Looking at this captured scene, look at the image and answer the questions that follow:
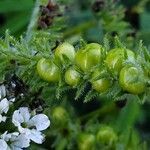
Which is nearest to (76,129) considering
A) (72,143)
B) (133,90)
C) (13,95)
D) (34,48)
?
(72,143)

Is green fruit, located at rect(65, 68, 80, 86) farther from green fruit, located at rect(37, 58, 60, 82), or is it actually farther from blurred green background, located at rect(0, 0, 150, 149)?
blurred green background, located at rect(0, 0, 150, 149)

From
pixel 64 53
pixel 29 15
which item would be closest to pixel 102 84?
pixel 64 53

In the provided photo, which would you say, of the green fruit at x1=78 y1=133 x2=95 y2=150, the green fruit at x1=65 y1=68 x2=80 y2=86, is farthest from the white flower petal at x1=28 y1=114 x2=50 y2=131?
the green fruit at x1=78 y1=133 x2=95 y2=150

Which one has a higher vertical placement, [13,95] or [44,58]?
[44,58]

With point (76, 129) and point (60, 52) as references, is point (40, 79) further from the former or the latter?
point (76, 129)

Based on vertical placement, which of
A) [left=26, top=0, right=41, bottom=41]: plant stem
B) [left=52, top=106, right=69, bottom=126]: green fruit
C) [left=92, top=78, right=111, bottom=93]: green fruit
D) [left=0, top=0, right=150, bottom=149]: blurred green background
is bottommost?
[left=52, top=106, right=69, bottom=126]: green fruit

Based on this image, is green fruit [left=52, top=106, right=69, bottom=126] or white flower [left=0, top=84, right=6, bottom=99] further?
green fruit [left=52, top=106, right=69, bottom=126]
